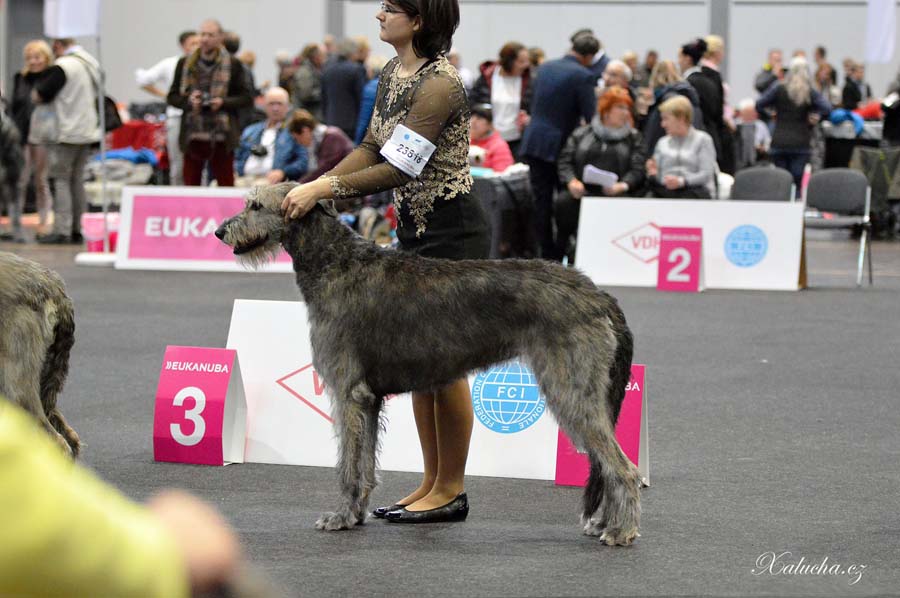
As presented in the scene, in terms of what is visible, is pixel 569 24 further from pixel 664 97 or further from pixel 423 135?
pixel 423 135

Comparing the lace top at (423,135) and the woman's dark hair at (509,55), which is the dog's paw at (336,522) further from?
the woman's dark hair at (509,55)

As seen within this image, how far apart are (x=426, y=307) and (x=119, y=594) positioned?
3.24 m

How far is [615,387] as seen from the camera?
4176 millimetres

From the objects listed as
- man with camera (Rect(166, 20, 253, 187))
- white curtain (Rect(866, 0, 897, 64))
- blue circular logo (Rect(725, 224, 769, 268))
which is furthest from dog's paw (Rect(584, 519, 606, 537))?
white curtain (Rect(866, 0, 897, 64))

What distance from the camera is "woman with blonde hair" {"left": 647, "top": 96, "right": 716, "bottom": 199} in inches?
429

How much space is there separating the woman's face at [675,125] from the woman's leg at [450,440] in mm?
6784

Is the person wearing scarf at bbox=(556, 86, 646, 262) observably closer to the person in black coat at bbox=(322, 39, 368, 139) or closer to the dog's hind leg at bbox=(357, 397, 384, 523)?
the person in black coat at bbox=(322, 39, 368, 139)

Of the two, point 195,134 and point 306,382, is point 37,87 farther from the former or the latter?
point 306,382

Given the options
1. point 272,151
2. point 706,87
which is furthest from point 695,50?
point 272,151

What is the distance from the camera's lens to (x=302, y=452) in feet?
17.2

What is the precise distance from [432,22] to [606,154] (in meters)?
6.99

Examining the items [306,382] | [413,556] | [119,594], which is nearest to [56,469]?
[119,594]

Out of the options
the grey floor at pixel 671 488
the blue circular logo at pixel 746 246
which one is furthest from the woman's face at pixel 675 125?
the grey floor at pixel 671 488

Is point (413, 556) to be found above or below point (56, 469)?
below
